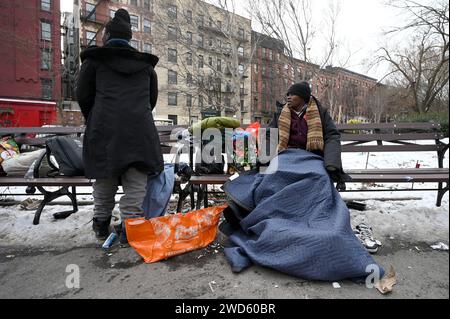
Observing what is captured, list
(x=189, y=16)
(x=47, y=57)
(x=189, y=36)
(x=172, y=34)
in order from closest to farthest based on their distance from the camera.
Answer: (x=172, y=34) → (x=189, y=16) → (x=189, y=36) → (x=47, y=57)

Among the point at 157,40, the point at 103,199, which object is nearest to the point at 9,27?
the point at 157,40

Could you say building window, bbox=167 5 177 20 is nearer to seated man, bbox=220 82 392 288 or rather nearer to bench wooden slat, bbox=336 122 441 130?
bench wooden slat, bbox=336 122 441 130

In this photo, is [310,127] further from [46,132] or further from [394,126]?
[46,132]

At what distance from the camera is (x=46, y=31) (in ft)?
76.3

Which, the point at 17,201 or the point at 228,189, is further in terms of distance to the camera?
the point at 17,201

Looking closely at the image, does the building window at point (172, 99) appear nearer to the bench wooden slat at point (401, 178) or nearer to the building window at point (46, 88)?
the building window at point (46, 88)

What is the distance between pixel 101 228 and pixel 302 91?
233 centimetres

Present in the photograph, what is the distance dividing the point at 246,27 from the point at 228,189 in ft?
55.5

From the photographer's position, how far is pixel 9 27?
20.5 metres

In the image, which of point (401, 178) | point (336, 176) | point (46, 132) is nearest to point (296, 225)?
point (336, 176)

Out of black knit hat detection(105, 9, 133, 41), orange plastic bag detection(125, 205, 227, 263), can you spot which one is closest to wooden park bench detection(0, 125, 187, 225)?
orange plastic bag detection(125, 205, 227, 263)

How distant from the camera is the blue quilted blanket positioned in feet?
5.84
